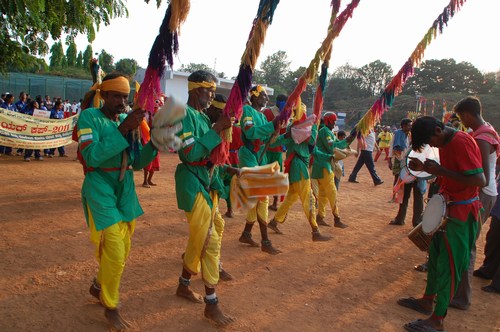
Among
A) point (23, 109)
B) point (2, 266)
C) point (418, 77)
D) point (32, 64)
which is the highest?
point (418, 77)

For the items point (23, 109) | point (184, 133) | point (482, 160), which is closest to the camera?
point (184, 133)

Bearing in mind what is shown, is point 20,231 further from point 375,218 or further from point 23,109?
point 23,109

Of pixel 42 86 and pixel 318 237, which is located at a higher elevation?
pixel 42 86

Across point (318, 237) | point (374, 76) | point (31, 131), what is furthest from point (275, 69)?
point (318, 237)

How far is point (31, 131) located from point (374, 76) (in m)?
65.1

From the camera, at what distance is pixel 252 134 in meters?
4.67

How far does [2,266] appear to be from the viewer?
4328 millimetres

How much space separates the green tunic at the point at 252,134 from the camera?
15.0 ft

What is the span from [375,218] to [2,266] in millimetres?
6474

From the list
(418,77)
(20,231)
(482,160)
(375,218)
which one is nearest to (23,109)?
(20,231)

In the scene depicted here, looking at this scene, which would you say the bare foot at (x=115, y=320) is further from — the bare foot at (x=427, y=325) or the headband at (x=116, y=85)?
the bare foot at (x=427, y=325)

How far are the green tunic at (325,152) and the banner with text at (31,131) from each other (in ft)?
27.0

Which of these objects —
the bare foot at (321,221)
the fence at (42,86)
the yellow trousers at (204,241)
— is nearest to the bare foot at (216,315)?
the yellow trousers at (204,241)

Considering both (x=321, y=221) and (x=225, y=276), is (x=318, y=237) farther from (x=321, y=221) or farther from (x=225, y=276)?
(x=225, y=276)
